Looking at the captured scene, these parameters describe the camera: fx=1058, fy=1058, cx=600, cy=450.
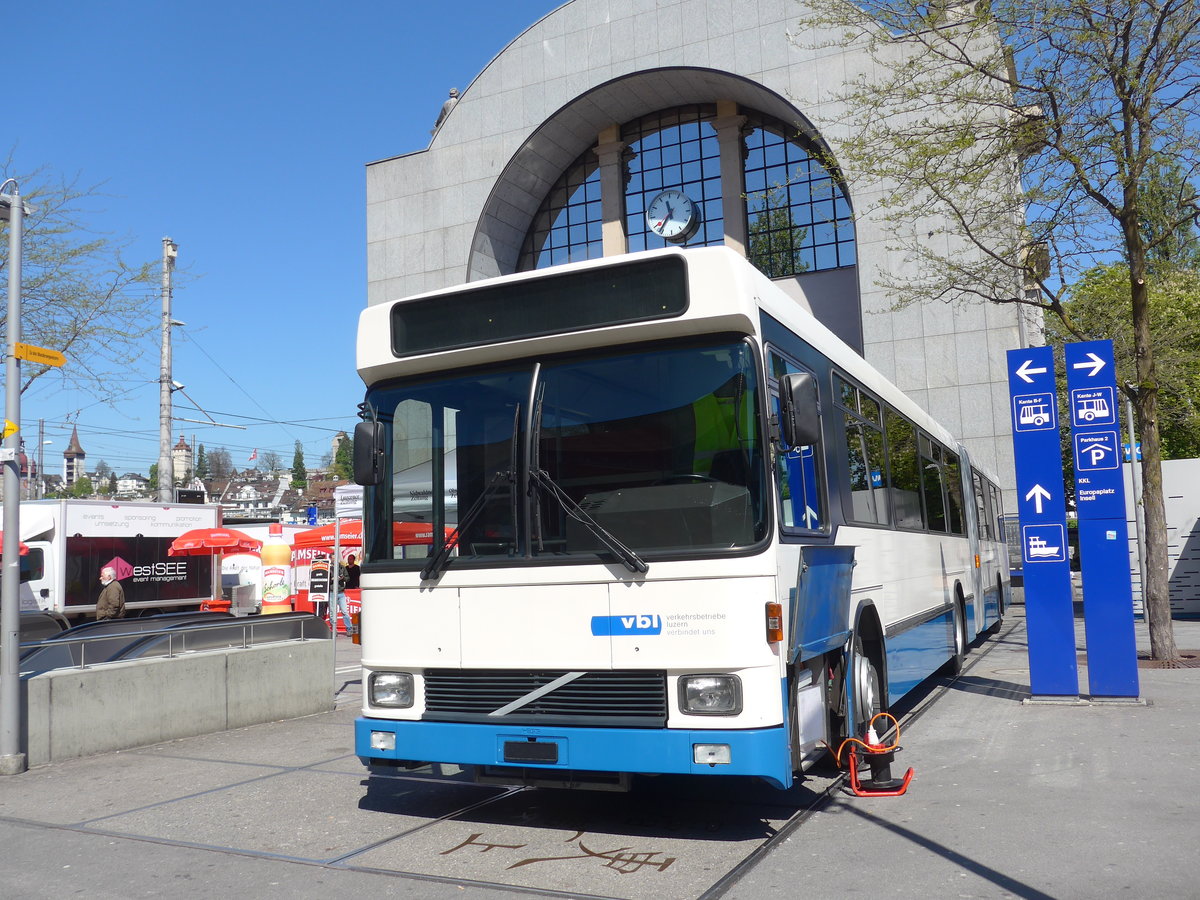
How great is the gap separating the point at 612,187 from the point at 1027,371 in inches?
1095

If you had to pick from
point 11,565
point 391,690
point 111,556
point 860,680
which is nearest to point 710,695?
point 391,690

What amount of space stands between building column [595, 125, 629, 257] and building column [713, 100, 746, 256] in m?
3.81

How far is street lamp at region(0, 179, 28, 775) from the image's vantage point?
8562 mm

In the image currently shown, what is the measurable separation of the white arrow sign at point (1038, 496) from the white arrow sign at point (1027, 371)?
43.9 inches

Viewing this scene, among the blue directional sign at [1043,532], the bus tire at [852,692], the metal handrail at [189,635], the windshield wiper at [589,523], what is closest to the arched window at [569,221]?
the metal handrail at [189,635]

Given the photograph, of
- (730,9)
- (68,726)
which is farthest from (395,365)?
(730,9)

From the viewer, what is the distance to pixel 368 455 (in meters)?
6.42

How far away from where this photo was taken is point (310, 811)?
704 centimetres

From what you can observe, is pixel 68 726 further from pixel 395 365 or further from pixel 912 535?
pixel 912 535

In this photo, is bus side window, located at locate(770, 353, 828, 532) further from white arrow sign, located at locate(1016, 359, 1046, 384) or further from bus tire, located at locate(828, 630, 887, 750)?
white arrow sign, located at locate(1016, 359, 1046, 384)

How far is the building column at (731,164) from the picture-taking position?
114 feet

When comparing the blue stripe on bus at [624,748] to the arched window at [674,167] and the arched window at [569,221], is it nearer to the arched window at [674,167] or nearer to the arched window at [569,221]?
the arched window at [674,167]

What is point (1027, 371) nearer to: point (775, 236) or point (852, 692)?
point (852, 692)

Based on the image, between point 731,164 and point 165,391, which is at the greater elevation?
point 731,164
